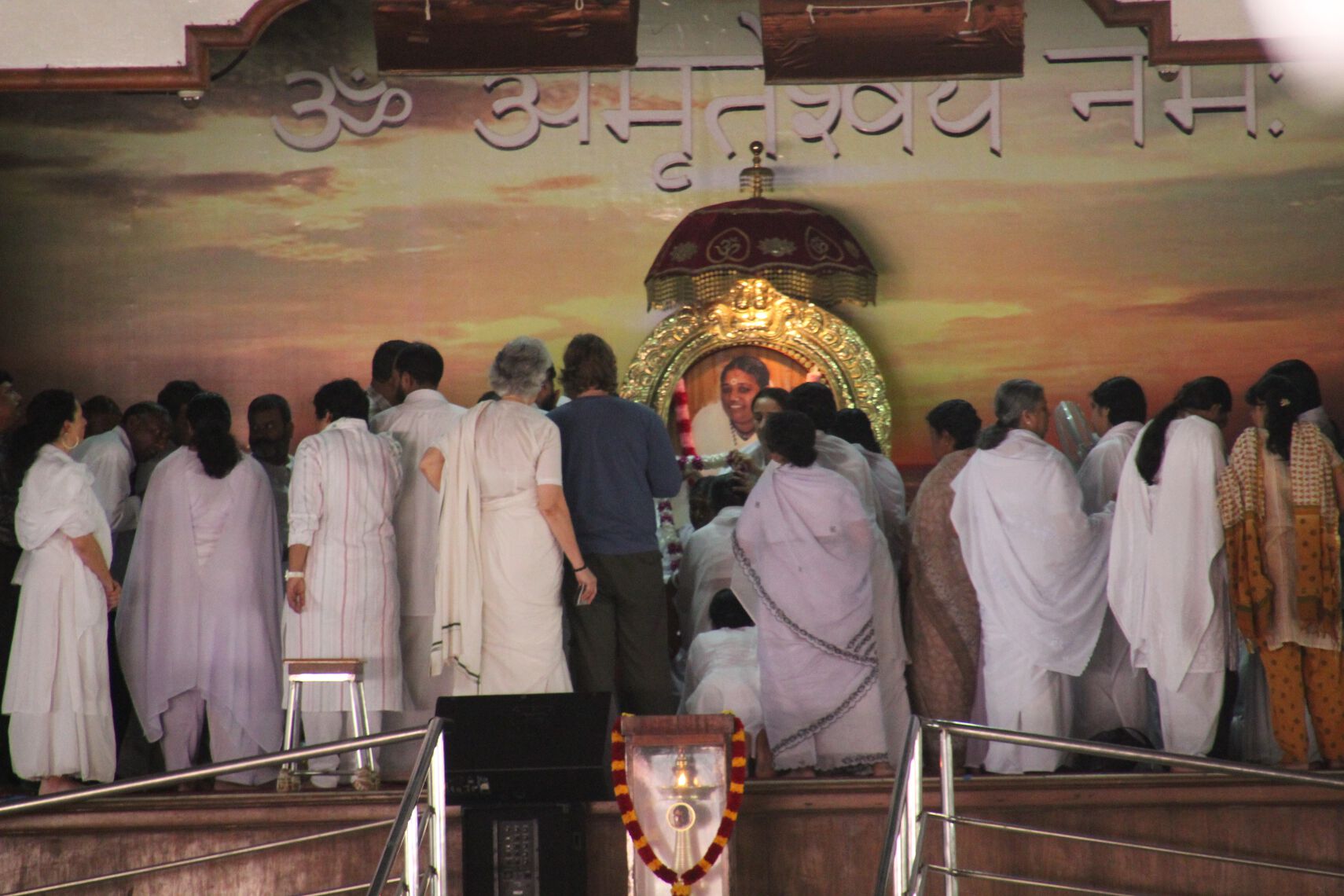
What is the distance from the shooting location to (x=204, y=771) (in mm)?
4551

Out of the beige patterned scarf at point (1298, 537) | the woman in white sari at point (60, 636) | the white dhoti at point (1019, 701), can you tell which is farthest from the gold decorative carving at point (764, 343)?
the woman in white sari at point (60, 636)

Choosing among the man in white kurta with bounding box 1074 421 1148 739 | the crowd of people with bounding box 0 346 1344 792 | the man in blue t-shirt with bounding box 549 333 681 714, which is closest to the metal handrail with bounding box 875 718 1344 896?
the crowd of people with bounding box 0 346 1344 792

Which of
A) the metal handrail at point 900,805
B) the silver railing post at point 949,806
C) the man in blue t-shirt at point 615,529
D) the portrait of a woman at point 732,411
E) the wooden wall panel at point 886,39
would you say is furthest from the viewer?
the portrait of a woman at point 732,411

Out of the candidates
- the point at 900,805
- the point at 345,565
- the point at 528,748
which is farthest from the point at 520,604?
the point at 900,805

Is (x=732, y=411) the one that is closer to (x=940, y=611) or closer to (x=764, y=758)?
(x=940, y=611)

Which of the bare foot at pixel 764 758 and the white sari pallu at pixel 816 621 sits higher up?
the white sari pallu at pixel 816 621

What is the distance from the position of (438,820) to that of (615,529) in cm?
161

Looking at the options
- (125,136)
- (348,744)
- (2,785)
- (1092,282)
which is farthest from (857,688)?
(125,136)

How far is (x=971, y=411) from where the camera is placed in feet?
22.0

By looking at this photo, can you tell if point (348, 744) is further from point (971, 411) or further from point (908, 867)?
point (971, 411)

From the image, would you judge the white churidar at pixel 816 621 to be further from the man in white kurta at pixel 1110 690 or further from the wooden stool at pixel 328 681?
the wooden stool at pixel 328 681

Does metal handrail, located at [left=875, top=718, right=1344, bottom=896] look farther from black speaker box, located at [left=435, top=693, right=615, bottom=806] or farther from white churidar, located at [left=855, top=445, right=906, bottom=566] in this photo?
white churidar, located at [left=855, top=445, right=906, bottom=566]

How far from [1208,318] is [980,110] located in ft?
5.60

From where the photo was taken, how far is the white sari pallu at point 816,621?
19.6ft
